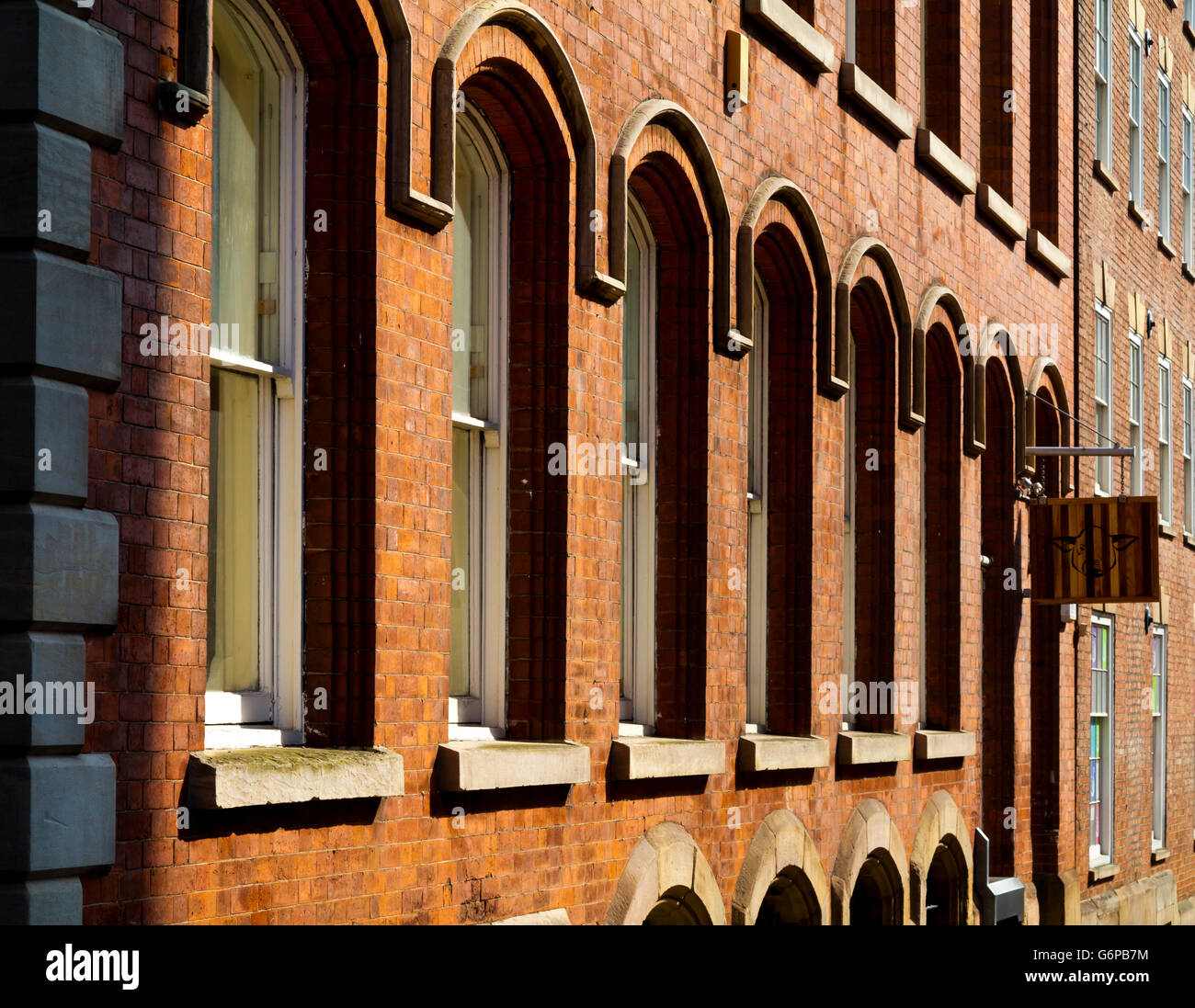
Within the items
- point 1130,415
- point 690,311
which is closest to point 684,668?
point 690,311

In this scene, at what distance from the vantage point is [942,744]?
14711mm

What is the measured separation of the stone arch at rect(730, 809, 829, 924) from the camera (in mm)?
10938

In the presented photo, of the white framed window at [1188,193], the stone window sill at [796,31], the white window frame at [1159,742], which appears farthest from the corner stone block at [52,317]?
the white framed window at [1188,193]

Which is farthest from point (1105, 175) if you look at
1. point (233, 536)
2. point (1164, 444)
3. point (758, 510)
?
point (233, 536)

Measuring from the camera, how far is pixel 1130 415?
2205 cm

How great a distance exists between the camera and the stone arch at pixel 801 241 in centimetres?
1123

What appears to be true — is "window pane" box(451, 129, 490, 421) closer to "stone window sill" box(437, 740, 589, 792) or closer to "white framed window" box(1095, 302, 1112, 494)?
"stone window sill" box(437, 740, 589, 792)

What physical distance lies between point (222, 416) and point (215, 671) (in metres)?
0.92

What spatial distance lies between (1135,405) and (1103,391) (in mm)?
1686

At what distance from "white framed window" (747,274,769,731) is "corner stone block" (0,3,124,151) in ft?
21.6

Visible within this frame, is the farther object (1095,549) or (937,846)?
(1095,549)

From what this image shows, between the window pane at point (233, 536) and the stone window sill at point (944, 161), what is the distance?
8.45 meters

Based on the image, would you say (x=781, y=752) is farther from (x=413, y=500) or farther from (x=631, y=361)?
(x=413, y=500)

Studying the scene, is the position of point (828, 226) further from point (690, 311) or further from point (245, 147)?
point (245, 147)
